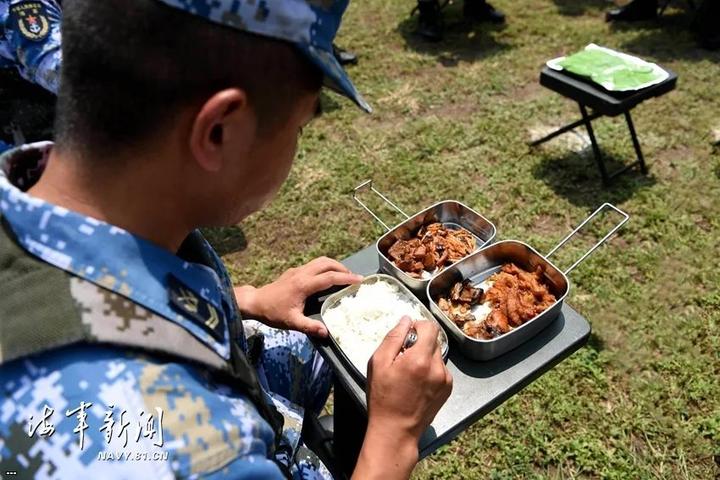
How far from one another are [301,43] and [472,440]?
2170 mm

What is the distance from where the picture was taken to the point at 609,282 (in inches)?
127

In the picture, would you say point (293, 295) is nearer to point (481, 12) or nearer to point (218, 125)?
point (218, 125)

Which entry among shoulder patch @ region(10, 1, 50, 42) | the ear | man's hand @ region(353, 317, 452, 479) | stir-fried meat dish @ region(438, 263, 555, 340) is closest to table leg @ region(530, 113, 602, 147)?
stir-fried meat dish @ region(438, 263, 555, 340)

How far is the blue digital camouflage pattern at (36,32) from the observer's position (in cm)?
201

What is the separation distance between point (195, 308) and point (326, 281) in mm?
730

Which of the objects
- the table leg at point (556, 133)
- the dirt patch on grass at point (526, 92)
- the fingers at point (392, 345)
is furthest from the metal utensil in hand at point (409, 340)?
the dirt patch on grass at point (526, 92)

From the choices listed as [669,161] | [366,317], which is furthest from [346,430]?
[669,161]

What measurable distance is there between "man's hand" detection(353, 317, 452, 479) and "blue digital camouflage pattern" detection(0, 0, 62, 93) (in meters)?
1.64

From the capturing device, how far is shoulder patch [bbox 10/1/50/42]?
2004 mm

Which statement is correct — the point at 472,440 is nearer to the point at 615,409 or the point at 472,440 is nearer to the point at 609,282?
the point at 615,409

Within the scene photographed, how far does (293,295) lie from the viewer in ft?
5.40

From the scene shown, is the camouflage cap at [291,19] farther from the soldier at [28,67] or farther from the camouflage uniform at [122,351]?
the soldier at [28,67]

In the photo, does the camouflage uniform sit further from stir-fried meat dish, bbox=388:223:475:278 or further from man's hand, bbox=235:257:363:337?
stir-fried meat dish, bbox=388:223:475:278

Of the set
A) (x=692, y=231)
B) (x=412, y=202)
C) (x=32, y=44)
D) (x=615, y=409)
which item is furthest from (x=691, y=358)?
(x=32, y=44)
